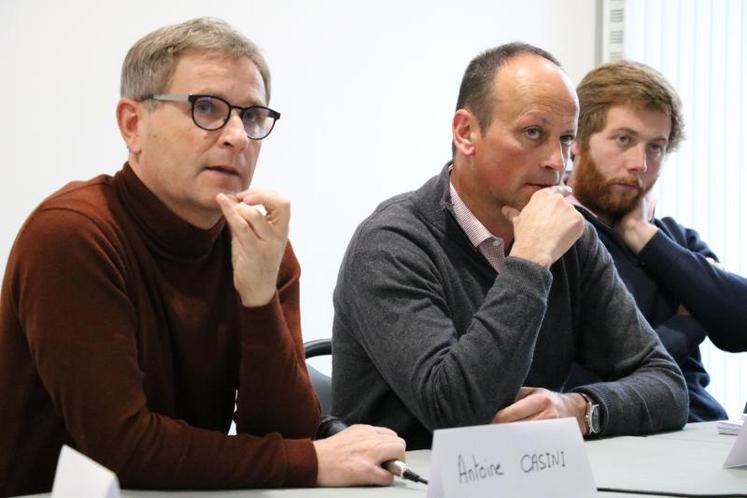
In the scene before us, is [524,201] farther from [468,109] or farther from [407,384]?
[407,384]

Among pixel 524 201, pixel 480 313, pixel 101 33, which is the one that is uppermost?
pixel 101 33

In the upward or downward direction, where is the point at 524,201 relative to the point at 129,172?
downward

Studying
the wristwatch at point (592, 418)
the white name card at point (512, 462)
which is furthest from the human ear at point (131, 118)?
the wristwatch at point (592, 418)

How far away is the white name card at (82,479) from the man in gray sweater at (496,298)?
2.84ft

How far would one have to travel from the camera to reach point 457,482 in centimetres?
128

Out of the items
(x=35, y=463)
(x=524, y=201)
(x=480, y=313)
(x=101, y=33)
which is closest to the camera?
(x=35, y=463)

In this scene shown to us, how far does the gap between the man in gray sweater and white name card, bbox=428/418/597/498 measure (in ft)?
1.38

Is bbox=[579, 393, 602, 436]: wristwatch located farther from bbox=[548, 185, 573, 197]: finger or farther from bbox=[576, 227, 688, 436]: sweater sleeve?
bbox=[548, 185, 573, 197]: finger

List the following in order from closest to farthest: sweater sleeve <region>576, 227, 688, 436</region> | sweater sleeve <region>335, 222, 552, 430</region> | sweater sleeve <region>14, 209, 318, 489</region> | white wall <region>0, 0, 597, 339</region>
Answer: sweater sleeve <region>14, 209, 318, 489</region>
sweater sleeve <region>335, 222, 552, 430</region>
sweater sleeve <region>576, 227, 688, 436</region>
white wall <region>0, 0, 597, 339</region>

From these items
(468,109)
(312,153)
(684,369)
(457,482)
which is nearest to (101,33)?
(312,153)

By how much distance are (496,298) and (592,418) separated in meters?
0.31

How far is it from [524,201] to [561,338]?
0.99 feet

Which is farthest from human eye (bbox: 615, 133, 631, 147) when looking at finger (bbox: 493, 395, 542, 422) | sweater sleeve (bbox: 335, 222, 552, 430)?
finger (bbox: 493, 395, 542, 422)

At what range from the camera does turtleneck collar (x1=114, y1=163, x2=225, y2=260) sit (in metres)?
1.64
